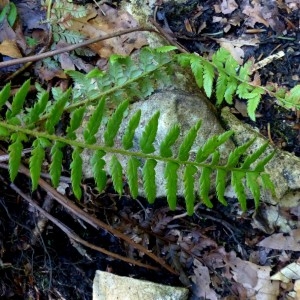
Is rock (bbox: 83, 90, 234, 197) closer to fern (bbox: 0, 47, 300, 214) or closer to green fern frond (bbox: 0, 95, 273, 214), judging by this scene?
fern (bbox: 0, 47, 300, 214)

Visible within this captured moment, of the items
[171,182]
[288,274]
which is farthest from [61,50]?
[288,274]

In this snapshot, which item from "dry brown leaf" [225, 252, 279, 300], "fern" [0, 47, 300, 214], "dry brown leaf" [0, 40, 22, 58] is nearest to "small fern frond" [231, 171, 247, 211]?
"fern" [0, 47, 300, 214]

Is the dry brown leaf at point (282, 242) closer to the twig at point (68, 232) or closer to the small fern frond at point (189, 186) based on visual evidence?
the twig at point (68, 232)

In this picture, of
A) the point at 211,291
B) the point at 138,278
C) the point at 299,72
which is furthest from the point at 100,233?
the point at 299,72

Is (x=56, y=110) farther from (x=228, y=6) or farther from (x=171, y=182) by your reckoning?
(x=228, y=6)

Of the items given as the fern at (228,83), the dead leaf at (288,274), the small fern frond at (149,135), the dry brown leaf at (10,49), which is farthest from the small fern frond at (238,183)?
the dry brown leaf at (10,49)
